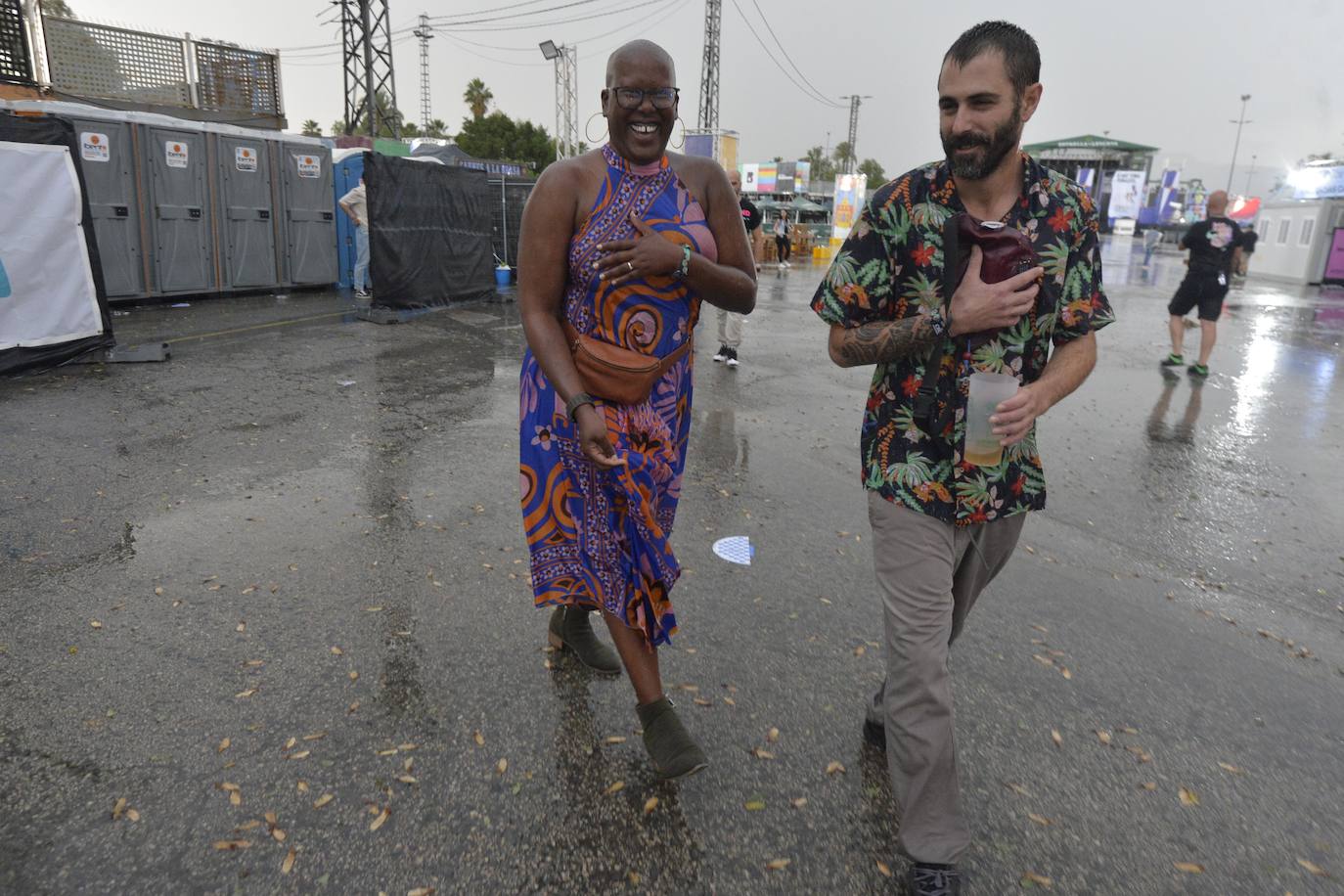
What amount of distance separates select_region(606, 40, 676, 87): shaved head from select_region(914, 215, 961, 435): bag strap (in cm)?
92

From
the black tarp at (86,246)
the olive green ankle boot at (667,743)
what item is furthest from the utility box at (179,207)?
the olive green ankle boot at (667,743)

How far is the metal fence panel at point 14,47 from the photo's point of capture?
44.8 feet

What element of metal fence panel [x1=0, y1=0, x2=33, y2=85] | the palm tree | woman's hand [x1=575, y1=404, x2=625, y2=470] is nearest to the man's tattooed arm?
woman's hand [x1=575, y1=404, x2=625, y2=470]

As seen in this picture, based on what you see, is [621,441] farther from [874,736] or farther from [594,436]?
[874,736]

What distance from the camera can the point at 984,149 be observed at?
6.62ft

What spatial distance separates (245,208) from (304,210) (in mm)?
1101

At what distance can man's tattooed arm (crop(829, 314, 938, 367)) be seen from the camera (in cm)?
206

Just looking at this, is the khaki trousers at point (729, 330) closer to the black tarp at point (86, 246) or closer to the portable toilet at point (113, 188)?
the black tarp at point (86, 246)

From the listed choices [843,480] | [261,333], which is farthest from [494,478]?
Answer: [261,333]

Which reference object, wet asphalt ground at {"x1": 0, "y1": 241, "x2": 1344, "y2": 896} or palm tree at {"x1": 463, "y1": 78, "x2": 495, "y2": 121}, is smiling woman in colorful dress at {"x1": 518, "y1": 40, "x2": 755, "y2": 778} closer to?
wet asphalt ground at {"x1": 0, "y1": 241, "x2": 1344, "y2": 896}

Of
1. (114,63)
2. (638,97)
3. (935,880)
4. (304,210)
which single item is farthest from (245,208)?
(935,880)

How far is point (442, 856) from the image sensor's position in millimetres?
2137

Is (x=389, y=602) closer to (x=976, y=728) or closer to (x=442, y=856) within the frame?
(x=442, y=856)

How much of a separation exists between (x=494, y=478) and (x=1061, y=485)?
12.3 feet
